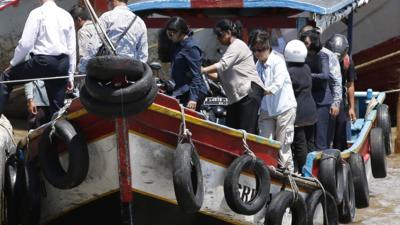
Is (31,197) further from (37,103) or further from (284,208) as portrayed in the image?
(284,208)

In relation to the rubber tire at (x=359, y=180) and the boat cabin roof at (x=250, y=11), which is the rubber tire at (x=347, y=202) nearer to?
the rubber tire at (x=359, y=180)

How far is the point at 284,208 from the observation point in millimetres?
8789

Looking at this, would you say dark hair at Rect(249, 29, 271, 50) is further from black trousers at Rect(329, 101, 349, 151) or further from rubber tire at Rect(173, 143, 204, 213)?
rubber tire at Rect(173, 143, 204, 213)

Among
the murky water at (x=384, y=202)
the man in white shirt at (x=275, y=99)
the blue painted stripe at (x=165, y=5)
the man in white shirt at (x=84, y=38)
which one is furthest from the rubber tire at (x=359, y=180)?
the man in white shirt at (x=84, y=38)

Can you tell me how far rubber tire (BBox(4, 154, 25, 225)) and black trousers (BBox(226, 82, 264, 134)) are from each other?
193cm

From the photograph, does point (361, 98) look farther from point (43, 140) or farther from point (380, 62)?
point (43, 140)

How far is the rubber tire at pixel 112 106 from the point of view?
7543 millimetres

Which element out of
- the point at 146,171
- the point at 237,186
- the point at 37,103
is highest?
the point at 37,103

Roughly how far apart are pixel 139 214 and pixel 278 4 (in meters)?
3.61

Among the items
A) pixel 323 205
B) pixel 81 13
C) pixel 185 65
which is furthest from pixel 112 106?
pixel 81 13

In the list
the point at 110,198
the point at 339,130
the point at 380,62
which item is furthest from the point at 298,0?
the point at 380,62

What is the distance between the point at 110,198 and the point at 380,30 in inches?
334

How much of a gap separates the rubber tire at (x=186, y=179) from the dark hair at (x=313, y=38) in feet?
10.0

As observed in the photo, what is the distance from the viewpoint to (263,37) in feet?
31.9
